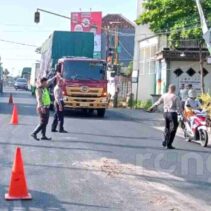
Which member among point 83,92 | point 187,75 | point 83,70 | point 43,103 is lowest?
point 43,103

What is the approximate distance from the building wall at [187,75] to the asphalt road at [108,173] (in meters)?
19.6

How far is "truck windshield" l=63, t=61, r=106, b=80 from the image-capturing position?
2670 centimetres

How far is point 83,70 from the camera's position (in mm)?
26812

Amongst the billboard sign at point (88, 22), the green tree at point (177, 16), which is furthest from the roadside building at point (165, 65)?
the billboard sign at point (88, 22)

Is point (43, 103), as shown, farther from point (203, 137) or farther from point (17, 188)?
point (17, 188)

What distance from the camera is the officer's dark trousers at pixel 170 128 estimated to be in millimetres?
15344

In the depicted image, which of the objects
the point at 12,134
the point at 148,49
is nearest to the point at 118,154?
the point at 12,134

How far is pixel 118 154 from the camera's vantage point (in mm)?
13602

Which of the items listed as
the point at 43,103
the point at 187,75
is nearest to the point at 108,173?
the point at 43,103

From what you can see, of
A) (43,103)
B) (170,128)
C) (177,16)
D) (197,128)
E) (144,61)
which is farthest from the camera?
(144,61)

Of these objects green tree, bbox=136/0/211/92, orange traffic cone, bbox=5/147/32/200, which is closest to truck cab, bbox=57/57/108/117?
green tree, bbox=136/0/211/92

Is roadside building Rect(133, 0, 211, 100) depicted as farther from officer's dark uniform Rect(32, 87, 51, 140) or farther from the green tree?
officer's dark uniform Rect(32, 87, 51, 140)

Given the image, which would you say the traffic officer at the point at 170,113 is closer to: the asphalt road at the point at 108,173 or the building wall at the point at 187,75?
the asphalt road at the point at 108,173

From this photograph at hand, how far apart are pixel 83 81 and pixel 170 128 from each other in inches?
462
